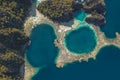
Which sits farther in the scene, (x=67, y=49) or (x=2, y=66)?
(x=67, y=49)

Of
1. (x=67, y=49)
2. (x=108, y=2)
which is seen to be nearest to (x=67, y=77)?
(x=67, y=49)

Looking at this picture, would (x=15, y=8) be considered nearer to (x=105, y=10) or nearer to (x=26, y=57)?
(x=26, y=57)

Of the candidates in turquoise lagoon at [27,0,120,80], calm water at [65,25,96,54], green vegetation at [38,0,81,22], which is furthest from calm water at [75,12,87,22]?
turquoise lagoon at [27,0,120,80]

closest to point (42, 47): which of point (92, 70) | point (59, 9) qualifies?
point (59, 9)

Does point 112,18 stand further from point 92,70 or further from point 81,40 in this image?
point 92,70

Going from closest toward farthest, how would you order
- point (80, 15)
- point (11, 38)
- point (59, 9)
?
point (11, 38)
point (59, 9)
point (80, 15)

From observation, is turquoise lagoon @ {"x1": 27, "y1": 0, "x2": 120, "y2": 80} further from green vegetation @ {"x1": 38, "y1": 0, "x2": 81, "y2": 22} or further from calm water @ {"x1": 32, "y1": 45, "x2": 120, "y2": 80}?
green vegetation @ {"x1": 38, "y1": 0, "x2": 81, "y2": 22}

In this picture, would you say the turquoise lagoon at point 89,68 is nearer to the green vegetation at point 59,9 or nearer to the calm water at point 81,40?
the calm water at point 81,40
